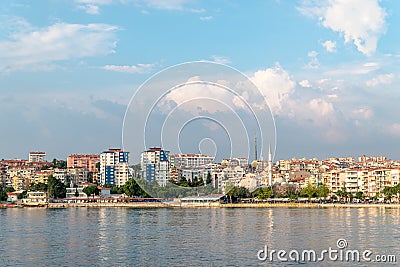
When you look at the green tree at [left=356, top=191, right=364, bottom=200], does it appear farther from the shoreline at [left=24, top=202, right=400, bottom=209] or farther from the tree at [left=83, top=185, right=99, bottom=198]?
the tree at [left=83, top=185, right=99, bottom=198]

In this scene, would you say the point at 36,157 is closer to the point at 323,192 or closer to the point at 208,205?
the point at 208,205

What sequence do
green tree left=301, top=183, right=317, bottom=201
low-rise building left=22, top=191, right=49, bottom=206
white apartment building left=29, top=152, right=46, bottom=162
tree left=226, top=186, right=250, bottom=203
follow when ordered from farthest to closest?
white apartment building left=29, top=152, right=46, bottom=162
low-rise building left=22, top=191, right=49, bottom=206
tree left=226, top=186, right=250, bottom=203
green tree left=301, top=183, right=317, bottom=201

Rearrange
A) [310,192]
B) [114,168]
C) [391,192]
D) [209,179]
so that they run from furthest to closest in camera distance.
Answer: [114,168]
[310,192]
[209,179]
[391,192]

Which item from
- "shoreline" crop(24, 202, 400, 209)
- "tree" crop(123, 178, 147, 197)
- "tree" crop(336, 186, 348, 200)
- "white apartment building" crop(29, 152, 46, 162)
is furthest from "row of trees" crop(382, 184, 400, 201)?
"white apartment building" crop(29, 152, 46, 162)

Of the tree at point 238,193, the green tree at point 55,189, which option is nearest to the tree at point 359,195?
the tree at point 238,193

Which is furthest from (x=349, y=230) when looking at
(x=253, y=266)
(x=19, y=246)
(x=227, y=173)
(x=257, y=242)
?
(x=227, y=173)

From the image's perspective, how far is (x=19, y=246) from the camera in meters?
10.4

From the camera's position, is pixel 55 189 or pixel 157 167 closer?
pixel 157 167

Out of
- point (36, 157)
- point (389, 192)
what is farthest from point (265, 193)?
point (36, 157)

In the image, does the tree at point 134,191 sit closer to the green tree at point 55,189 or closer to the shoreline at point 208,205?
the shoreline at point 208,205

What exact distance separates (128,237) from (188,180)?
748 inches

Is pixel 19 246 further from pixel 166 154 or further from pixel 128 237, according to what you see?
pixel 166 154

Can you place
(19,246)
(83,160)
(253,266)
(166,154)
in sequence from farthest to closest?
(83,160) → (166,154) → (19,246) → (253,266)

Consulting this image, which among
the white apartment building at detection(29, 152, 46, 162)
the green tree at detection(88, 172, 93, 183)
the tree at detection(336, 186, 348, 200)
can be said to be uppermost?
the white apartment building at detection(29, 152, 46, 162)
